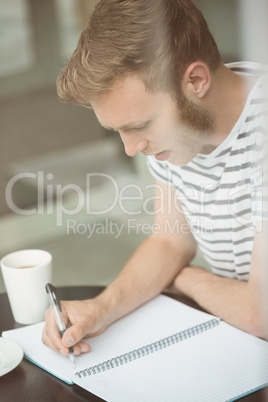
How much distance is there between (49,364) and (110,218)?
36 centimetres

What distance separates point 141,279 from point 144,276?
2cm

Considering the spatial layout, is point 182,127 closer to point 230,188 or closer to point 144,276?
point 230,188

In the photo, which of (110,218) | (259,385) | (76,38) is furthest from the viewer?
(110,218)

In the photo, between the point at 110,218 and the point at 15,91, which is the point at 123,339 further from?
the point at 15,91

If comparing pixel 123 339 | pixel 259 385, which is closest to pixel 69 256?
pixel 123 339

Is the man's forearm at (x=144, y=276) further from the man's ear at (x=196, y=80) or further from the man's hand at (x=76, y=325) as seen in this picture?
the man's ear at (x=196, y=80)

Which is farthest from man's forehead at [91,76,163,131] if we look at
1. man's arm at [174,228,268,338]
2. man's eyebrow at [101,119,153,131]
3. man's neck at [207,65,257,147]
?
man's arm at [174,228,268,338]

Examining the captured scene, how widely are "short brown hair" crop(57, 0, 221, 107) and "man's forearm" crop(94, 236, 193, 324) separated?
0.35m

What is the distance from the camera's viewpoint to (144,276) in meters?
1.29

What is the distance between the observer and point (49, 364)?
102 centimetres

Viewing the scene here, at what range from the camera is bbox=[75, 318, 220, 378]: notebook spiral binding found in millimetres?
989

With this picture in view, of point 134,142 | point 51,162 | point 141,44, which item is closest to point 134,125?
point 134,142

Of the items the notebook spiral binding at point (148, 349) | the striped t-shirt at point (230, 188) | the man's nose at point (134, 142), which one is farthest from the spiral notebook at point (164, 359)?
the man's nose at point (134, 142)

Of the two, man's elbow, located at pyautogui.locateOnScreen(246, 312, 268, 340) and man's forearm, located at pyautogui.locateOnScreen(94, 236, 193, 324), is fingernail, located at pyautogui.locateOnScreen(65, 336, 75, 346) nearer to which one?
man's forearm, located at pyautogui.locateOnScreen(94, 236, 193, 324)
